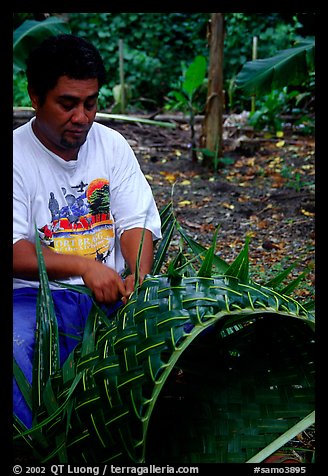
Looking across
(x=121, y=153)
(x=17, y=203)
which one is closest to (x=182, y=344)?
(x=17, y=203)

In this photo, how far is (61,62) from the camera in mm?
2014

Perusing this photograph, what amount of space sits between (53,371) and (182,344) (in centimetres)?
46

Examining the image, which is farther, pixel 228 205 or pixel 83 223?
pixel 228 205

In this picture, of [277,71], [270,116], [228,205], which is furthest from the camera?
[270,116]

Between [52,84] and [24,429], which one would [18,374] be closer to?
[24,429]

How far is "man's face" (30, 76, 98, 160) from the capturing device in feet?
6.63

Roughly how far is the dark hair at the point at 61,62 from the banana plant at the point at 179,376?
1.95 feet

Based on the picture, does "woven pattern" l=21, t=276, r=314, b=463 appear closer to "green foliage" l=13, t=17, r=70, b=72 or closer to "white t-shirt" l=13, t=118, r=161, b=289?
"white t-shirt" l=13, t=118, r=161, b=289

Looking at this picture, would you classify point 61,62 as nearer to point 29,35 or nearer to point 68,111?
point 68,111

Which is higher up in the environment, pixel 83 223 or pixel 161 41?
pixel 161 41

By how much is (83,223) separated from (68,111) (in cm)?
37

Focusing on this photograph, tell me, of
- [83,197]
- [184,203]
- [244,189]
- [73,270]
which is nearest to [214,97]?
[244,189]

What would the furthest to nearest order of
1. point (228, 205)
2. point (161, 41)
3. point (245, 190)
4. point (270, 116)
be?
1. point (161, 41)
2. point (270, 116)
3. point (245, 190)
4. point (228, 205)

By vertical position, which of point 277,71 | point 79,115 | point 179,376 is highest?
point 277,71
